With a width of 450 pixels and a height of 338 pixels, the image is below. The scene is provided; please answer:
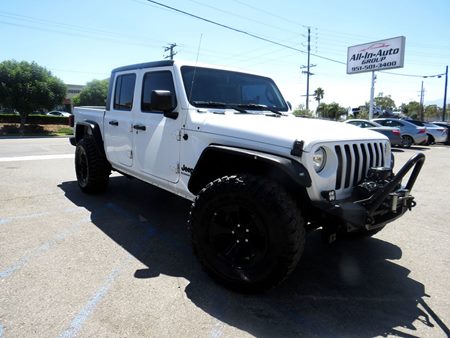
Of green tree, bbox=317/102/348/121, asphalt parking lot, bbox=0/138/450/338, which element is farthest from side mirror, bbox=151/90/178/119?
green tree, bbox=317/102/348/121

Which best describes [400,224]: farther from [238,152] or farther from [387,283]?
[238,152]

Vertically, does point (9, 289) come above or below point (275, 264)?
below

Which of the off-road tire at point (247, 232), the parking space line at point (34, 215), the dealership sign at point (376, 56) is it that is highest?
the dealership sign at point (376, 56)

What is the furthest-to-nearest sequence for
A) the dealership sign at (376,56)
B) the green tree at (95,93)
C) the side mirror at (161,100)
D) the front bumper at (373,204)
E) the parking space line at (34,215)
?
the green tree at (95,93) → the dealership sign at (376,56) → the parking space line at (34,215) → the side mirror at (161,100) → the front bumper at (373,204)

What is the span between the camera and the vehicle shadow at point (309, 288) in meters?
2.75


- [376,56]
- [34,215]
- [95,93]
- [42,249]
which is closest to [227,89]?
[42,249]

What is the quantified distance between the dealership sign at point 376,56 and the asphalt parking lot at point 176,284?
2311cm

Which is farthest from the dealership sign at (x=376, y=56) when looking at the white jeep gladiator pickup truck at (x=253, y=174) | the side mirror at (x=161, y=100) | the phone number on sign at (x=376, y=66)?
the side mirror at (x=161, y=100)

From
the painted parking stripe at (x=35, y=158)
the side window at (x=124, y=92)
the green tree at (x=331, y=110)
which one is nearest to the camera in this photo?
the side window at (x=124, y=92)

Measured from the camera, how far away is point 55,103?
2366cm

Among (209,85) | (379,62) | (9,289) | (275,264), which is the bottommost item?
(9,289)

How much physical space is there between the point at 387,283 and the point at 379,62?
26.2m

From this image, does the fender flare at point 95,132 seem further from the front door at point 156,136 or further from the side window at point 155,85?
the side window at point 155,85

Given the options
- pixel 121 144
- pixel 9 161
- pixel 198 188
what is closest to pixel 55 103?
pixel 9 161
